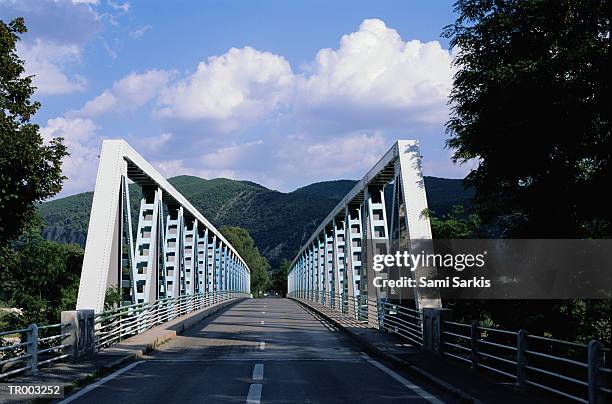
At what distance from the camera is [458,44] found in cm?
1945

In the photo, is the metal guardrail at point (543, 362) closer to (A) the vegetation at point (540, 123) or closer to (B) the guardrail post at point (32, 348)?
(A) the vegetation at point (540, 123)

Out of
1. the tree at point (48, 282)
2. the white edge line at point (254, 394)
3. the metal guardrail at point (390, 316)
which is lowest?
the white edge line at point (254, 394)

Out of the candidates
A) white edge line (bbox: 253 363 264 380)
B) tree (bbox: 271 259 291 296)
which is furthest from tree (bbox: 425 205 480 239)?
tree (bbox: 271 259 291 296)

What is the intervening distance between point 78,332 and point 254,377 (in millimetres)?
4297

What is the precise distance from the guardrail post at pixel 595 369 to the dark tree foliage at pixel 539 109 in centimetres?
699

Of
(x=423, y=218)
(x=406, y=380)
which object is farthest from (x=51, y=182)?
(x=406, y=380)

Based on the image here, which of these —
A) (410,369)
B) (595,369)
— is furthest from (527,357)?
(595,369)

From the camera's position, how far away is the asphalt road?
10102mm

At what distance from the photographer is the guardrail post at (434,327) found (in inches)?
592

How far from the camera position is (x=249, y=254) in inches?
6752

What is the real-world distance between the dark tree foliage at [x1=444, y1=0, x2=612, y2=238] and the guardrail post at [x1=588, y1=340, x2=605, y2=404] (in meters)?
6.99

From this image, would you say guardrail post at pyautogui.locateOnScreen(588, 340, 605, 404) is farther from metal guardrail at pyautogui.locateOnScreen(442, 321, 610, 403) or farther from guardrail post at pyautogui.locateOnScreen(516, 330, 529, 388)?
guardrail post at pyautogui.locateOnScreen(516, 330, 529, 388)

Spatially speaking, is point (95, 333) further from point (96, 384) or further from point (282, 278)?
point (282, 278)

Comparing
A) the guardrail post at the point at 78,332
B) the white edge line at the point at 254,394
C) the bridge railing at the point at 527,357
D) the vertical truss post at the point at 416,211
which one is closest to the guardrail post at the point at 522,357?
the bridge railing at the point at 527,357
